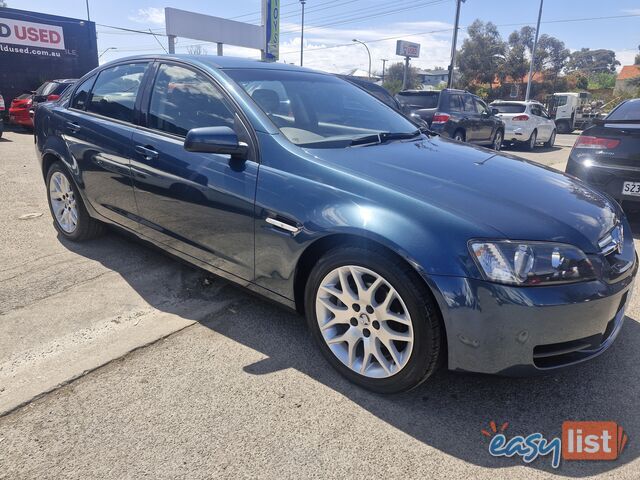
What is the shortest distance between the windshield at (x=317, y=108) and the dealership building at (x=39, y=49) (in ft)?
56.3

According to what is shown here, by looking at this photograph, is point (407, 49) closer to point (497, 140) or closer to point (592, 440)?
point (497, 140)

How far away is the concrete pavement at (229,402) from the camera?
76.3 inches

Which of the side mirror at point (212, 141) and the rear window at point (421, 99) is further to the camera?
the rear window at point (421, 99)

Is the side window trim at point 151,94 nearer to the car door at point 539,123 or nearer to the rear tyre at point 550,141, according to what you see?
the car door at point 539,123

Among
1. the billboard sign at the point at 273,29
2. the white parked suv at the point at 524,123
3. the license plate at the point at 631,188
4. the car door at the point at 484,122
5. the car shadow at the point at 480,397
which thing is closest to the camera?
Answer: the car shadow at the point at 480,397

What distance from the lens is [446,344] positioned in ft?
7.04

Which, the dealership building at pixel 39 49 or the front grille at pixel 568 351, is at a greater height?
the dealership building at pixel 39 49

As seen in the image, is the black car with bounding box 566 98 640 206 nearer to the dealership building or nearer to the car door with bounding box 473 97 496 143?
the car door with bounding box 473 97 496 143

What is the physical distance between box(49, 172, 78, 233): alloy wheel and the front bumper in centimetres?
340

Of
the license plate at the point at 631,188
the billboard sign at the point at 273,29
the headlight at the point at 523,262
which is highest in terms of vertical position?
the billboard sign at the point at 273,29

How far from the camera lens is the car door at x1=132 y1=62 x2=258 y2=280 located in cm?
272

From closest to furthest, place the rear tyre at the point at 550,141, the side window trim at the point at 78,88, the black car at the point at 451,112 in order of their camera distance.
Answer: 1. the side window trim at the point at 78,88
2. the black car at the point at 451,112
3. the rear tyre at the point at 550,141

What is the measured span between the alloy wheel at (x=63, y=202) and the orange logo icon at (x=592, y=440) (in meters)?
3.89

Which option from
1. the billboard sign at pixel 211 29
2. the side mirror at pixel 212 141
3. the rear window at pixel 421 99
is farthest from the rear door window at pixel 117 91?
the billboard sign at pixel 211 29
